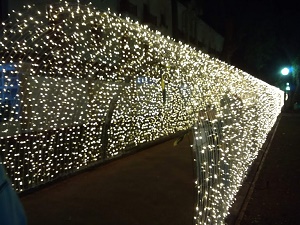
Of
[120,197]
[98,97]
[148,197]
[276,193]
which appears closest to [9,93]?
[120,197]

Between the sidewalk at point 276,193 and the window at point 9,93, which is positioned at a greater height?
the window at point 9,93

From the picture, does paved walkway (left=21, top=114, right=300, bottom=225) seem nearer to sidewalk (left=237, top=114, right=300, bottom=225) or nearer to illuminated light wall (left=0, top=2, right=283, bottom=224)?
sidewalk (left=237, top=114, right=300, bottom=225)

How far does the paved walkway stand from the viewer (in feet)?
19.2

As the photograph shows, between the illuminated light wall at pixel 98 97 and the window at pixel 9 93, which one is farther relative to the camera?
the window at pixel 9 93

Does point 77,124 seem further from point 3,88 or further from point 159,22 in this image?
point 159,22

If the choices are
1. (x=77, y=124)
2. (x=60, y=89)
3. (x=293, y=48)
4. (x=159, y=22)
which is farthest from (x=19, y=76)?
(x=293, y=48)

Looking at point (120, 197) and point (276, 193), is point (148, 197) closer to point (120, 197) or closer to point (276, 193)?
point (120, 197)

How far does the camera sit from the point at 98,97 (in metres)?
8.97

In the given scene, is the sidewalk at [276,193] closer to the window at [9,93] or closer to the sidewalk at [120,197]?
the sidewalk at [120,197]

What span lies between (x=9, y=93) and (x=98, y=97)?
300cm

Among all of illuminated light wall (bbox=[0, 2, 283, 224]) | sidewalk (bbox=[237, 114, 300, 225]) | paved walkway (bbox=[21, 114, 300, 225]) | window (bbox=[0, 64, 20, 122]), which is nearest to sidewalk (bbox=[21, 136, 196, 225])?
paved walkway (bbox=[21, 114, 300, 225])

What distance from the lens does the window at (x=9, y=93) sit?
5.80 meters

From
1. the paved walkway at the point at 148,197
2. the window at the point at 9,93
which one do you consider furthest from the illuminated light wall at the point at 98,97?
the paved walkway at the point at 148,197

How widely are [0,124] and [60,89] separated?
1746 millimetres
